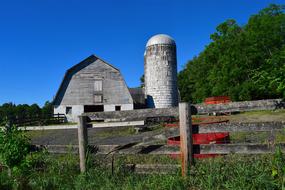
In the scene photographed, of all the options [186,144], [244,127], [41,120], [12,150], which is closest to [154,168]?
[186,144]

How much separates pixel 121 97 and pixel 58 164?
29.2 meters

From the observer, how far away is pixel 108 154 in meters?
6.01

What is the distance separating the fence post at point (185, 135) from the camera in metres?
5.13

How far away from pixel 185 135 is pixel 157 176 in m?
0.86

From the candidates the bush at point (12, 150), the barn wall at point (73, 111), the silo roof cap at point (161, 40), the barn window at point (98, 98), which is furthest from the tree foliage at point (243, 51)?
the bush at point (12, 150)

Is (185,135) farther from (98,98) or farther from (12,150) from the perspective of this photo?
(98,98)

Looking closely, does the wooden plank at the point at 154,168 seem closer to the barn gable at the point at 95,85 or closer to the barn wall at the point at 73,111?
the barn gable at the point at 95,85

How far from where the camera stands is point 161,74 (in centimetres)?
3634

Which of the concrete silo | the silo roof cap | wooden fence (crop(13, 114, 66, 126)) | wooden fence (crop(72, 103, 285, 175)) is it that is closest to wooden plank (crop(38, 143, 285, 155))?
wooden fence (crop(72, 103, 285, 175))

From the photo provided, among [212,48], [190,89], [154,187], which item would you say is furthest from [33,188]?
[190,89]

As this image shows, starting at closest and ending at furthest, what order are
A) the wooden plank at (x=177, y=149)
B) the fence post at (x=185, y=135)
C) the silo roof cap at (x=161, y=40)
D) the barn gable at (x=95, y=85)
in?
1. the wooden plank at (x=177, y=149)
2. the fence post at (x=185, y=135)
3. the barn gable at (x=95, y=85)
4. the silo roof cap at (x=161, y=40)

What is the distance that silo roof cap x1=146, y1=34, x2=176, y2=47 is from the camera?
37.6 meters

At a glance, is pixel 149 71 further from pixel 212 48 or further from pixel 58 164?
pixel 58 164

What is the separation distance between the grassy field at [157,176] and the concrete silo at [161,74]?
99.1ft
